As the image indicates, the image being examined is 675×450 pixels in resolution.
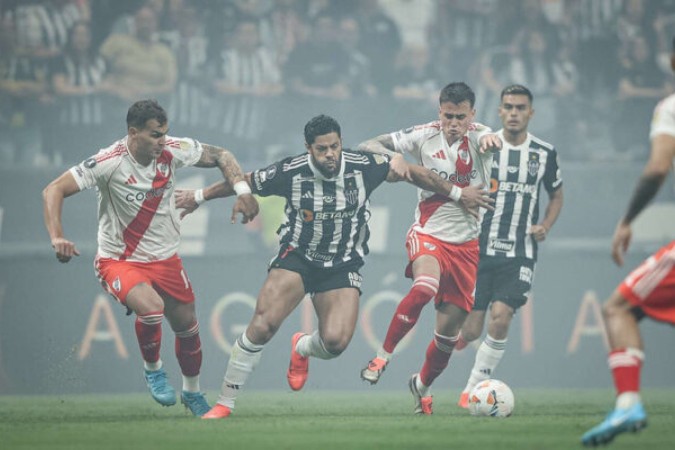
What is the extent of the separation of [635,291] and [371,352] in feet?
31.9

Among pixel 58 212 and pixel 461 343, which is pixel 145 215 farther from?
pixel 461 343

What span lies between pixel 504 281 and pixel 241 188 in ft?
9.92

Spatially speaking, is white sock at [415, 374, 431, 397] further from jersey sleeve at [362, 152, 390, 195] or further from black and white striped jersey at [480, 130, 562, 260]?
jersey sleeve at [362, 152, 390, 195]

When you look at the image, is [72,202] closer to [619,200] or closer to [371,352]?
[371,352]

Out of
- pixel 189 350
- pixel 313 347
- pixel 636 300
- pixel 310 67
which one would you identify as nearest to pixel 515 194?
pixel 313 347

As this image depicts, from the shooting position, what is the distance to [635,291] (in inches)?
280

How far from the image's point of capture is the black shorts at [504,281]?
1192 centimetres

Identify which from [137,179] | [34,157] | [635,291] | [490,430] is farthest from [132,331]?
[635,291]

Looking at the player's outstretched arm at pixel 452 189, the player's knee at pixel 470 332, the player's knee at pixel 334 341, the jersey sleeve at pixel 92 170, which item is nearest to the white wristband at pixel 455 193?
the player's outstretched arm at pixel 452 189

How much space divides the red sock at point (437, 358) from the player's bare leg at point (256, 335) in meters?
1.55

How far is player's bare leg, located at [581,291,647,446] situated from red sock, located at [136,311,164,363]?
13.9 ft

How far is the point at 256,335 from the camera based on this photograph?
1038cm

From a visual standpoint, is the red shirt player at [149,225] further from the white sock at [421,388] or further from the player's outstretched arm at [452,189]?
the white sock at [421,388]

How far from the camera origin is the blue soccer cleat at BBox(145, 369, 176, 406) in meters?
10.4
